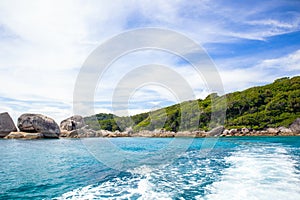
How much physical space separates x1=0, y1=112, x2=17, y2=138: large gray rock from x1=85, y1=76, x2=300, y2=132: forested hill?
24.7m

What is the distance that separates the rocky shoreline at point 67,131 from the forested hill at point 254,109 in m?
3.05

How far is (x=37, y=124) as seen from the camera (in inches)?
1768

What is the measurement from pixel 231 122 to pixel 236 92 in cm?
1979

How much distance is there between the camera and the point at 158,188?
26.0ft

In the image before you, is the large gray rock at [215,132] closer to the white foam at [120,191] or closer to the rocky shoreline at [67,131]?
the rocky shoreline at [67,131]

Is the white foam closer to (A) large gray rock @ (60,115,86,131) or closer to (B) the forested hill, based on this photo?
(A) large gray rock @ (60,115,86,131)

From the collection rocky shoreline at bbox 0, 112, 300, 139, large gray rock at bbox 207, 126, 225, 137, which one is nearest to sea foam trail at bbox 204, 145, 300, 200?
rocky shoreline at bbox 0, 112, 300, 139

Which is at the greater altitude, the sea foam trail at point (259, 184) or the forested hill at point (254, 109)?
the forested hill at point (254, 109)

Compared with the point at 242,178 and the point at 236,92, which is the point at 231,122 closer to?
the point at 236,92

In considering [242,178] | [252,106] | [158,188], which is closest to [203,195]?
[158,188]

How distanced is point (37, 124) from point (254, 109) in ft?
193

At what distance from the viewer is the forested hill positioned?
5962cm

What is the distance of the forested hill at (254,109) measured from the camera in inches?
2347

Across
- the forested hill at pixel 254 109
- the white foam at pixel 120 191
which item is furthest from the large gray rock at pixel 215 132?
the white foam at pixel 120 191
